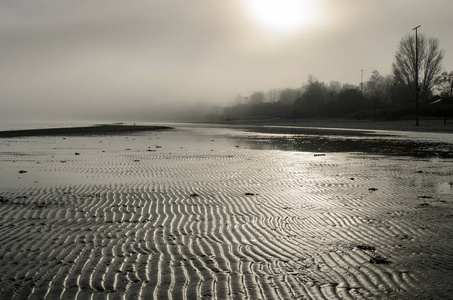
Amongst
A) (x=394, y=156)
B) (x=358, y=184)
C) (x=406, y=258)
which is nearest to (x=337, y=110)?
(x=394, y=156)

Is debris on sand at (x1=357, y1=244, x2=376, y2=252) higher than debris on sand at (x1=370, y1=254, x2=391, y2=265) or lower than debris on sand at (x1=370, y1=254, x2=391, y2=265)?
lower

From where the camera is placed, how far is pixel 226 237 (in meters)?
6.40

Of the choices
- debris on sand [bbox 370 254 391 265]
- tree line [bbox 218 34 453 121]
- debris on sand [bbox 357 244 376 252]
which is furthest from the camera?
tree line [bbox 218 34 453 121]

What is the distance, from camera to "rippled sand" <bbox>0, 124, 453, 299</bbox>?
4484mm

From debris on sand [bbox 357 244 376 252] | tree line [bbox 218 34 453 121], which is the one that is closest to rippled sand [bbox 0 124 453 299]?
debris on sand [bbox 357 244 376 252]

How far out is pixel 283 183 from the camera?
1204 cm

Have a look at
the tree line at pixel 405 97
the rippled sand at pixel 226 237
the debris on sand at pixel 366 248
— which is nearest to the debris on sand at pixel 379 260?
the rippled sand at pixel 226 237

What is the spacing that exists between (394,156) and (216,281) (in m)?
17.9

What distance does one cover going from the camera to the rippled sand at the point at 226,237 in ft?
14.7

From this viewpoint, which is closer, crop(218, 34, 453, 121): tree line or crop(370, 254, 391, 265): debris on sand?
crop(370, 254, 391, 265): debris on sand

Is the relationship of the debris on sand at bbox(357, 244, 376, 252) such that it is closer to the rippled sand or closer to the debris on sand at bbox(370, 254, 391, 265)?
the rippled sand

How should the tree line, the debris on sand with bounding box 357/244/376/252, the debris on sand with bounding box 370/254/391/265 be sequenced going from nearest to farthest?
the debris on sand with bounding box 370/254/391/265 < the debris on sand with bounding box 357/244/376/252 < the tree line

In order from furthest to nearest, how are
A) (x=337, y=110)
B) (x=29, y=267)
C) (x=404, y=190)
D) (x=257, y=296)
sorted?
(x=337, y=110)
(x=404, y=190)
(x=29, y=267)
(x=257, y=296)

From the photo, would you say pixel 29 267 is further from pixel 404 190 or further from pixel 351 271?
pixel 404 190
